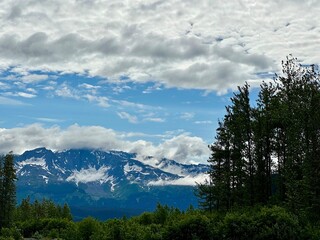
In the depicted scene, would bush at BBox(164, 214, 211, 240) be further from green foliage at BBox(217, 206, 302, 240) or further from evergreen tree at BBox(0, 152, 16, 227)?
evergreen tree at BBox(0, 152, 16, 227)

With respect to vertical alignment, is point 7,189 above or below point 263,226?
above

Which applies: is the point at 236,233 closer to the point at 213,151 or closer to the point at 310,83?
the point at 310,83

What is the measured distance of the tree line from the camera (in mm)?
36812

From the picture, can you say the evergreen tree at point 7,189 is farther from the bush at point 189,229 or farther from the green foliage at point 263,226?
the green foliage at point 263,226

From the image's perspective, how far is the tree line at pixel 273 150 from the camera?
121ft

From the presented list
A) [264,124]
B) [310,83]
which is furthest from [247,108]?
[310,83]

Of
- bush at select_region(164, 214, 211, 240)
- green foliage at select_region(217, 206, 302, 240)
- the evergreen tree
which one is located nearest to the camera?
green foliage at select_region(217, 206, 302, 240)

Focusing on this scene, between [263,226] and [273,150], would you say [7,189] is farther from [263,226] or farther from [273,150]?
[263,226]

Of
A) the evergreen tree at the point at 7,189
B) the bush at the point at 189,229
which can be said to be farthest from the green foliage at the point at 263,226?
the evergreen tree at the point at 7,189

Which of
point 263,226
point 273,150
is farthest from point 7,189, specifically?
point 263,226

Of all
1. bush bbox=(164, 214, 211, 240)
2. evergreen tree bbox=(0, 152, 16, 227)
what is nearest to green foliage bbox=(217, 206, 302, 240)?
bush bbox=(164, 214, 211, 240)

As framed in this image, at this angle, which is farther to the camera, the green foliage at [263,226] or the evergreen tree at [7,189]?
the evergreen tree at [7,189]

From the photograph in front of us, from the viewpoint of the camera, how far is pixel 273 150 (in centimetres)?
4759

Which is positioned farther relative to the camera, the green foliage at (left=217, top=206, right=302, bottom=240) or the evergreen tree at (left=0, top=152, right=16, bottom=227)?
the evergreen tree at (left=0, top=152, right=16, bottom=227)
